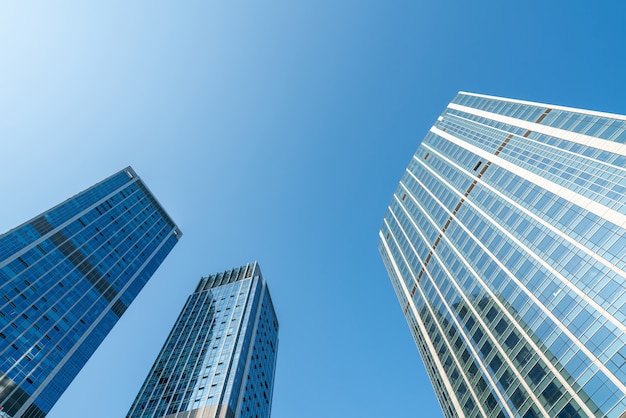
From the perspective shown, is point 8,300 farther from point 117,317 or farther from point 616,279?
point 616,279

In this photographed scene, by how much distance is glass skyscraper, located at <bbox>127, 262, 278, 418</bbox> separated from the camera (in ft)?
245

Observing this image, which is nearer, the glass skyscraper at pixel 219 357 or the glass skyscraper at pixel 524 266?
the glass skyscraper at pixel 524 266

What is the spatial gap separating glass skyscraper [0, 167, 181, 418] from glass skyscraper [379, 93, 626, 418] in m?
73.7

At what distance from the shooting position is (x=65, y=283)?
9044 cm

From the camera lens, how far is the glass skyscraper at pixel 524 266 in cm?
3641

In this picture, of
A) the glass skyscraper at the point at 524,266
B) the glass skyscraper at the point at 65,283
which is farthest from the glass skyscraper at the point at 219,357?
the glass skyscraper at the point at 524,266

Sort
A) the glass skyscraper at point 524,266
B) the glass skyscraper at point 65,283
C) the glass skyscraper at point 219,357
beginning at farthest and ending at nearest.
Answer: the glass skyscraper at point 219,357 → the glass skyscraper at point 65,283 → the glass skyscraper at point 524,266

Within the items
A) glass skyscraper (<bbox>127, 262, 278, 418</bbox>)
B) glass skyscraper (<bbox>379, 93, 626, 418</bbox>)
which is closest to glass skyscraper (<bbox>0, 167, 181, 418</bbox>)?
glass skyscraper (<bbox>127, 262, 278, 418</bbox>)

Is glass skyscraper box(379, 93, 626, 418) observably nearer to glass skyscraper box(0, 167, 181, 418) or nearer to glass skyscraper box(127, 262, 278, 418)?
glass skyscraper box(127, 262, 278, 418)

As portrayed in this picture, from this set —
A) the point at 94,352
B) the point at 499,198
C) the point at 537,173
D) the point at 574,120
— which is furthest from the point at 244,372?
the point at 574,120

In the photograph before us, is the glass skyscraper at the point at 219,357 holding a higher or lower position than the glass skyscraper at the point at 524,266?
lower

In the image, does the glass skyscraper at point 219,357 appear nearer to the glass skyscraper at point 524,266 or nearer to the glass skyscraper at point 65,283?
the glass skyscraper at point 65,283

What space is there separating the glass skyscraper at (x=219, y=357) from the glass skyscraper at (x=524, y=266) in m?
37.7

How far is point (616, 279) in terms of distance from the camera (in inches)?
1393
